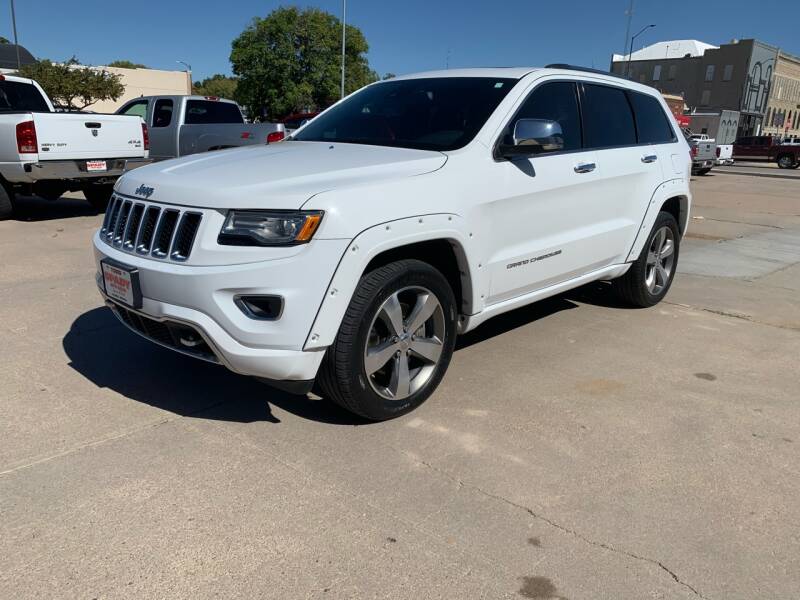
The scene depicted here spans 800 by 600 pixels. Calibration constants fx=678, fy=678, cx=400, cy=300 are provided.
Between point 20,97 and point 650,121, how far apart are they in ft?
29.8

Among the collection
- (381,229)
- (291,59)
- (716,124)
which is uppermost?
(291,59)

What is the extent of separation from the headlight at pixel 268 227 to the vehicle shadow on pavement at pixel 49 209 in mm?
7889

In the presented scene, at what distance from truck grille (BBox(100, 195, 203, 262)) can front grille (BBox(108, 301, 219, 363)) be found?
12.1 inches

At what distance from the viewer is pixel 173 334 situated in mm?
3148

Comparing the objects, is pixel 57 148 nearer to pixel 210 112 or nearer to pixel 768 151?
pixel 210 112

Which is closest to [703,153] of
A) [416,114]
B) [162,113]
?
[162,113]

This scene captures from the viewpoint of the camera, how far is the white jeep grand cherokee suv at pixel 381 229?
9.54 feet

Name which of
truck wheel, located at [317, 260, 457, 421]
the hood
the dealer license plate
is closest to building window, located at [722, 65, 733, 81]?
the dealer license plate

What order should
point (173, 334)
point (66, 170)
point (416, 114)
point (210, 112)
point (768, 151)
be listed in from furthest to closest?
point (768, 151), point (210, 112), point (66, 170), point (416, 114), point (173, 334)

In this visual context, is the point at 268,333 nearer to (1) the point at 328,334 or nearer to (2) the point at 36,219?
(1) the point at 328,334

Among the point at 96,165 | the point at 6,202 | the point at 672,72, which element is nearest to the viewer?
the point at 6,202

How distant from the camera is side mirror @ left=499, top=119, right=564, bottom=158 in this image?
3666mm

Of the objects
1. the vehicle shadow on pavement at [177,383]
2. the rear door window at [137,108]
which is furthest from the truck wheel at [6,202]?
the vehicle shadow on pavement at [177,383]

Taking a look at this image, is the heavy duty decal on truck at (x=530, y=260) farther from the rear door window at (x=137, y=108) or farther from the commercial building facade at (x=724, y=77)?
the commercial building facade at (x=724, y=77)
